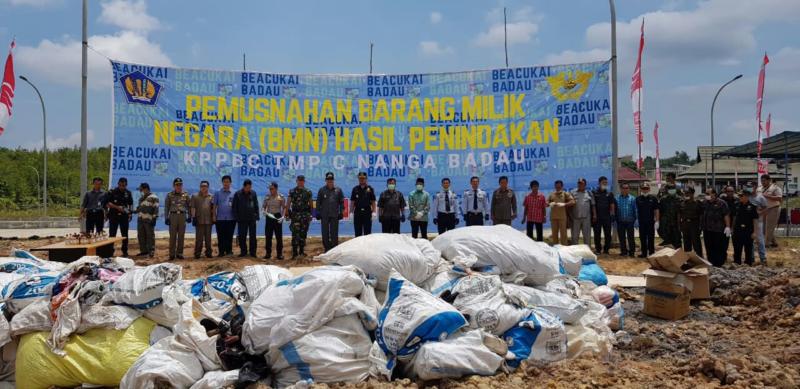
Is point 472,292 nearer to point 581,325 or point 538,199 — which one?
point 581,325

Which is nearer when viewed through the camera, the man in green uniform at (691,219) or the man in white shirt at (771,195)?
the man in green uniform at (691,219)

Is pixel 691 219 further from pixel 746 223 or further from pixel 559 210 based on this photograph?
pixel 559 210

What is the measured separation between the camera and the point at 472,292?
369cm

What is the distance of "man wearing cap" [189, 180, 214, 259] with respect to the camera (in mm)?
9469

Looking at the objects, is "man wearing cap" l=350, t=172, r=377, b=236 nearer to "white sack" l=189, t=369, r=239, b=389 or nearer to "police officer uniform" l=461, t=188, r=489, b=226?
"police officer uniform" l=461, t=188, r=489, b=226

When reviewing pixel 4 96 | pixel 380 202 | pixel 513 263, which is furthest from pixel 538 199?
pixel 4 96

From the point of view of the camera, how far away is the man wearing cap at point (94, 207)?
31.6 feet

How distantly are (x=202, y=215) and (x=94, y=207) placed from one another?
1.89 metres

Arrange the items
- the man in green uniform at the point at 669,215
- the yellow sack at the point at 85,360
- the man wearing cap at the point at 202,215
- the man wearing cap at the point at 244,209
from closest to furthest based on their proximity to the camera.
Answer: the yellow sack at the point at 85,360 < the man in green uniform at the point at 669,215 < the man wearing cap at the point at 244,209 < the man wearing cap at the point at 202,215

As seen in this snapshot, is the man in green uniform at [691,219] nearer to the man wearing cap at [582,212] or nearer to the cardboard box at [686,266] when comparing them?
the man wearing cap at [582,212]

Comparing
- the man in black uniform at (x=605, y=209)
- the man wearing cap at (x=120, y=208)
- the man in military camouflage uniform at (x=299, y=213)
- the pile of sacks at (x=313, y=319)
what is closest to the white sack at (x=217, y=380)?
the pile of sacks at (x=313, y=319)

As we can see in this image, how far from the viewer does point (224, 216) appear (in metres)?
9.59

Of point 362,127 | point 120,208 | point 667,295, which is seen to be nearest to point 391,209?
point 362,127

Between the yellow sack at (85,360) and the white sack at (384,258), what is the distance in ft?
4.37
